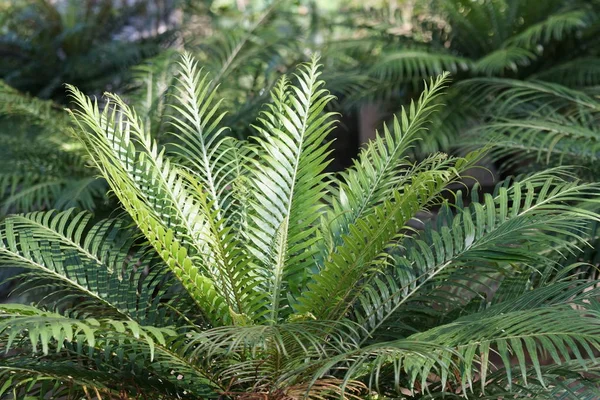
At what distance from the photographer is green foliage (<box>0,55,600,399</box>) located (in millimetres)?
1863

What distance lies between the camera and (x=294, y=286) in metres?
2.20

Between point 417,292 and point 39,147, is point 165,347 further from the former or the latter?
point 39,147

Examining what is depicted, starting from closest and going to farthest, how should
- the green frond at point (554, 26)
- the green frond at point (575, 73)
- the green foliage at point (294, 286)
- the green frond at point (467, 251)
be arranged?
1. the green foliage at point (294, 286)
2. the green frond at point (467, 251)
3. the green frond at point (554, 26)
4. the green frond at point (575, 73)

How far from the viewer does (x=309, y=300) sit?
208cm

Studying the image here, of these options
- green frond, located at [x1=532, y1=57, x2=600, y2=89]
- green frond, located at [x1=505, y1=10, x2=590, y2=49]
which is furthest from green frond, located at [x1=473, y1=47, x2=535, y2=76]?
green frond, located at [x1=532, y1=57, x2=600, y2=89]

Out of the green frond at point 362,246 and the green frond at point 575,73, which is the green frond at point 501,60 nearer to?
the green frond at point 575,73

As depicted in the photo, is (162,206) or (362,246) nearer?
(362,246)

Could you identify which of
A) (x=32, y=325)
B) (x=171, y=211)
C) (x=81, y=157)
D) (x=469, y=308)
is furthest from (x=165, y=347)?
(x=81, y=157)

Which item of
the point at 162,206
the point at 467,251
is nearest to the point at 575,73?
the point at 467,251

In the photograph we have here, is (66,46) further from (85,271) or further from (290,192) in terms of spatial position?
(290,192)

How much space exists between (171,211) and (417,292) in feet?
2.55

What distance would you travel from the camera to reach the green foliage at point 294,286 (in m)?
1.86

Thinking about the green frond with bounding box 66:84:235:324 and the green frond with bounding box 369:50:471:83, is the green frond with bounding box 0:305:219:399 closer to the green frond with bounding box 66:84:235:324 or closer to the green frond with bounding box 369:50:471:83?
the green frond with bounding box 66:84:235:324

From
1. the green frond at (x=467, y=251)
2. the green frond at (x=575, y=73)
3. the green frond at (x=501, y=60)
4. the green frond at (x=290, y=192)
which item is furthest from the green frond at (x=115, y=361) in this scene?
the green frond at (x=575, y=73)
